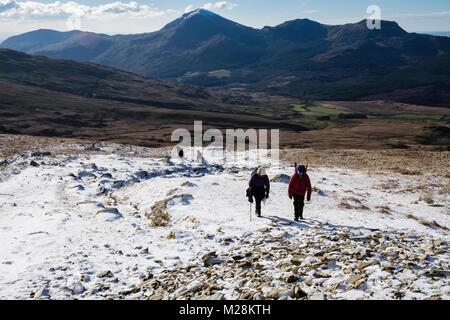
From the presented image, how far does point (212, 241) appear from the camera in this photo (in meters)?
12.2

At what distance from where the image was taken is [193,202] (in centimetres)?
1727

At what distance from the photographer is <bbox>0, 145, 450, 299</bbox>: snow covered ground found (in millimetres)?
8148

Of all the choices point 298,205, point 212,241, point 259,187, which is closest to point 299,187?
point 298,205

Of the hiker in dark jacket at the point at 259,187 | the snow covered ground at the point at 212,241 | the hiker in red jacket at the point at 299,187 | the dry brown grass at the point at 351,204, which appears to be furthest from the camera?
the dry brown grass at the point at 351,204

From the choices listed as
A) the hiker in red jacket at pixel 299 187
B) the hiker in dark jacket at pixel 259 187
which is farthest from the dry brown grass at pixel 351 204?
the hiker in dark jacket at pixel 259 187

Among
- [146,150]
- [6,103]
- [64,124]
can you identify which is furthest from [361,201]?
[6,103]

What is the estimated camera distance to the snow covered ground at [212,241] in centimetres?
815

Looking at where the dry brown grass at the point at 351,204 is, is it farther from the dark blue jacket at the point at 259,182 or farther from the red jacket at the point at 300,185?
the dark blue jacket at the point at 259,182

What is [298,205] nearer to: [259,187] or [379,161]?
[259,187]

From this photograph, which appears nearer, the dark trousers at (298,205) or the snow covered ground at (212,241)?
the snow covered ground at (212,241)

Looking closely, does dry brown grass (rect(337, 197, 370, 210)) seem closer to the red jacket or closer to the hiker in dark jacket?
the red jacket

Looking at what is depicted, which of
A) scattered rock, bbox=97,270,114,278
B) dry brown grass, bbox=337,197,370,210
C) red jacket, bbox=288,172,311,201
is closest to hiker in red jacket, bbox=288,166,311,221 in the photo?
red jacket, bbox=288,172,311,201
